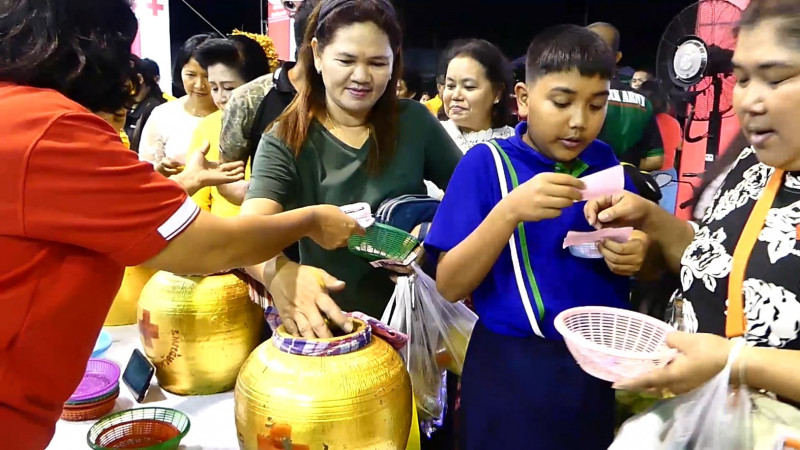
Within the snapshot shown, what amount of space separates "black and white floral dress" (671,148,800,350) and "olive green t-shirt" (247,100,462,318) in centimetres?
63

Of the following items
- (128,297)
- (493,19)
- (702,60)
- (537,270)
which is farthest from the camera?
(493,19)

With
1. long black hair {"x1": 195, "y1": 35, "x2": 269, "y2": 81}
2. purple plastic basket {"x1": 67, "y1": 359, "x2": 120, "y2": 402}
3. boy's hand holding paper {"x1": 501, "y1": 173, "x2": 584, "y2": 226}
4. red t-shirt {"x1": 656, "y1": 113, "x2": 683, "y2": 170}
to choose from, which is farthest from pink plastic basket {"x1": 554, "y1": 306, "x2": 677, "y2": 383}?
red t-shirt {"x1": 656, "y1": 113, "x2": 683, "y2": 170}

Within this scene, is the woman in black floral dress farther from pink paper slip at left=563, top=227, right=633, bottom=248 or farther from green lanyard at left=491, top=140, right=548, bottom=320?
green lanyard at left=491, top=140, right=548, bottom=320

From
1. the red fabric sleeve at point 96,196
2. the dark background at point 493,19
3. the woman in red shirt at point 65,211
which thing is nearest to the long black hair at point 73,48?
the woman in red shirt at point 65,211

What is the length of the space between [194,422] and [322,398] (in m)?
0.44

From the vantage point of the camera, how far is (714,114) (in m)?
2.91

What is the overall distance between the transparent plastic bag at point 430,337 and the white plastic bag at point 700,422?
1.79 feet

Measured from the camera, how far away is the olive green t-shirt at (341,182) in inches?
51.2

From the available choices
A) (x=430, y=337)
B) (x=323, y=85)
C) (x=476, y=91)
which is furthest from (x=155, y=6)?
(x=430, y=337)

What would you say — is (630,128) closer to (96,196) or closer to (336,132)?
(336,132)

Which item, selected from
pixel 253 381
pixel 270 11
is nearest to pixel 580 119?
pixel 253 381

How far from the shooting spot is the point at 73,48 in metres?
0.83

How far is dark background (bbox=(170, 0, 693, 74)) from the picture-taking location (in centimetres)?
545

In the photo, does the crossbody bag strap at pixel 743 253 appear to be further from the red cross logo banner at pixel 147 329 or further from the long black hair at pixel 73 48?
the red cross logo banner at pixel 147 329
